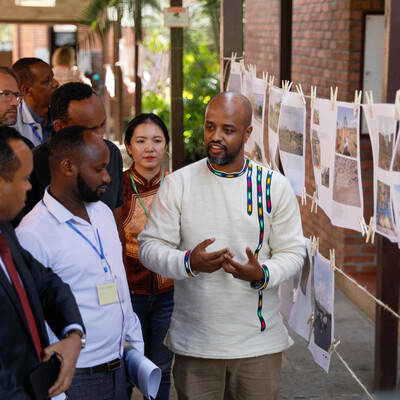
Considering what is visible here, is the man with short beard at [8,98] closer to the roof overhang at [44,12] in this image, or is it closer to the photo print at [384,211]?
the photo print at [384,211]

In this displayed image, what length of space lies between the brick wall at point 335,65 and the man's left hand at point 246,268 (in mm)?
3154

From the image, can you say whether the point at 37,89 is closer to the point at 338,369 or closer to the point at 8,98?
the point at 8,98

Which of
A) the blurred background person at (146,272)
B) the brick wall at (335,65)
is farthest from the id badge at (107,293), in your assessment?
the brick wall at (335,65)

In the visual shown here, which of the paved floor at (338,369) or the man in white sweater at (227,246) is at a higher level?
the man in white sweater at (227,246)

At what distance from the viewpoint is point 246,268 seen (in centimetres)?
308

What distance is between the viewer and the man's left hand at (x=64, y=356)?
2545 mm

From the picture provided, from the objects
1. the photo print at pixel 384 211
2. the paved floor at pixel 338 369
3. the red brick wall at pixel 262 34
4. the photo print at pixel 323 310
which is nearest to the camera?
the photo print at pixel 384 211

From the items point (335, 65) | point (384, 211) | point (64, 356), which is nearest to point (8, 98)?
point (64, 356)

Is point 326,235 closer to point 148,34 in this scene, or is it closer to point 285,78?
point 285,78

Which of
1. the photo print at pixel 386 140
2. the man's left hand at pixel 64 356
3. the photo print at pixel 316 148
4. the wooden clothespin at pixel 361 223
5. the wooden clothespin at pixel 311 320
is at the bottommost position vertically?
the wooden clothespin at pixel 311 320

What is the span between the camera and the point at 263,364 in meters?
3.34

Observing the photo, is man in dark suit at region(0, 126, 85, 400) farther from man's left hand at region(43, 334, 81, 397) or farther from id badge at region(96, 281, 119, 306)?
id badge at region(96, 281, 119, 306)

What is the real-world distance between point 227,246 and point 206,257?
0.25m

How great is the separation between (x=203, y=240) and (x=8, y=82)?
1765 millimetres
